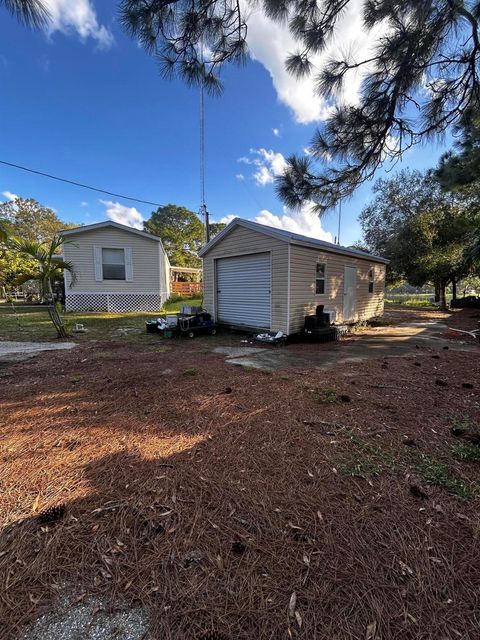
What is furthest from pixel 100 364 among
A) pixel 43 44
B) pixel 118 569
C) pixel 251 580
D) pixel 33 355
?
pixel 43 44

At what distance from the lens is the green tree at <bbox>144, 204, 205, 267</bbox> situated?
32.6 metres

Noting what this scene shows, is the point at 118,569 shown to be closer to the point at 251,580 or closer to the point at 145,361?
the point at 251,580

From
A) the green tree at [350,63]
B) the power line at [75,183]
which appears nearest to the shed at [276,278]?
the green tree at [350,63]

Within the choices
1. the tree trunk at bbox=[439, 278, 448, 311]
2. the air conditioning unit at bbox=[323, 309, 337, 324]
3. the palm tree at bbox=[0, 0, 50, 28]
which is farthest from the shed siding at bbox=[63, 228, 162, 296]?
the tree trunk at bbox=[439, 278, 448, 311]

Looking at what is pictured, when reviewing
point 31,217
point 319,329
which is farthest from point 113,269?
point 31,217

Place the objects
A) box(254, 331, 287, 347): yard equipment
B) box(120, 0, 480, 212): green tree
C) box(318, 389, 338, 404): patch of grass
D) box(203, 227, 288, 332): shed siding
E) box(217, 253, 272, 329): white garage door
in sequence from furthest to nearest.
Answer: box(217, 253, 272, 329): white garage door
box(203, 227, 288, 332): shed siding
box(254, 331, 287, 347): yard equipment
box(120, 0, 480, 212): green tree
box(318, 389, 338, 404): patch of grass

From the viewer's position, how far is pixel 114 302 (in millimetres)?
13828

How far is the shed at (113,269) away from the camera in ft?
43.1

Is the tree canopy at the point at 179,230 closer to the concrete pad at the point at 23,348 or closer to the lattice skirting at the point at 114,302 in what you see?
the lattice skirting at the point at 114,302

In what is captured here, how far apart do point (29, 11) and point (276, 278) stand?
5693 mm

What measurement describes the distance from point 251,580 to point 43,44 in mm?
6146

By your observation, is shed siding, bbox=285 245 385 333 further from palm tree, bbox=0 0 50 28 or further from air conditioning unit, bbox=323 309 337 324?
palm tree, bbox=0 0 50 28

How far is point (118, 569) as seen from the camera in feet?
3.97

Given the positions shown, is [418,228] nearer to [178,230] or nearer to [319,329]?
[319,329]
